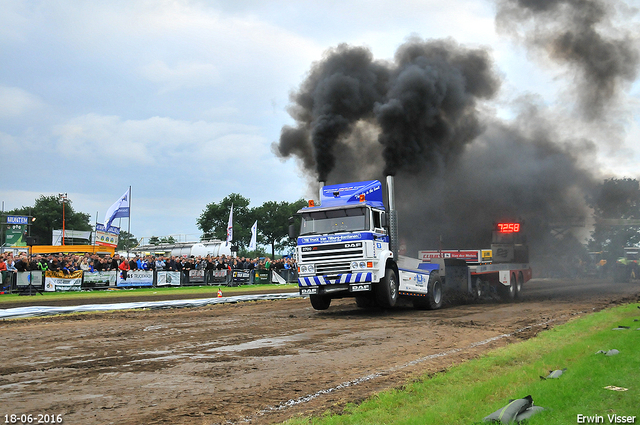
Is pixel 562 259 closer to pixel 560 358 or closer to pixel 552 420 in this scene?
pixel 560 358

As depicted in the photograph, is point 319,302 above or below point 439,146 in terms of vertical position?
below

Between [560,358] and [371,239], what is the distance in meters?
7.57

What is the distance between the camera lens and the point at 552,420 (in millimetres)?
4375

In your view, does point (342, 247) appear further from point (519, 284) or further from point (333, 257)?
point (519, 284)

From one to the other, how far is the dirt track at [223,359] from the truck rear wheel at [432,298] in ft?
5.48

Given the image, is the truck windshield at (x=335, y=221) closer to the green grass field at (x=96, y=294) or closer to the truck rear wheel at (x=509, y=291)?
the truck rear wheel at (x=509, y=291)

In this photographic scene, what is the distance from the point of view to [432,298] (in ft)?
56.6

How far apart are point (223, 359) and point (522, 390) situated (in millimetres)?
4464

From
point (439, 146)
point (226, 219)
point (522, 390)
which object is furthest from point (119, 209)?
point (226, 219)

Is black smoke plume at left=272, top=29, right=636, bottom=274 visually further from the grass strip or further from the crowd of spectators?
the grass strip

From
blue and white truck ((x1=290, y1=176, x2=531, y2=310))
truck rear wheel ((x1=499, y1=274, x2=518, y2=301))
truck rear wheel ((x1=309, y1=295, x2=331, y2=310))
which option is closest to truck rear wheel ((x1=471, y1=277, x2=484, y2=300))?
truck rear wheel ((x1=499, y1=274, x2=518, y2=301))

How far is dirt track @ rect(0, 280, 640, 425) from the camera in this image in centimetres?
563

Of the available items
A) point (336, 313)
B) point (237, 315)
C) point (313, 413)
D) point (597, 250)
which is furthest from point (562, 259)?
point (313, 413)

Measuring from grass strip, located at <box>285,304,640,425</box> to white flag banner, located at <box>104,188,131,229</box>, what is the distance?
3746cm
